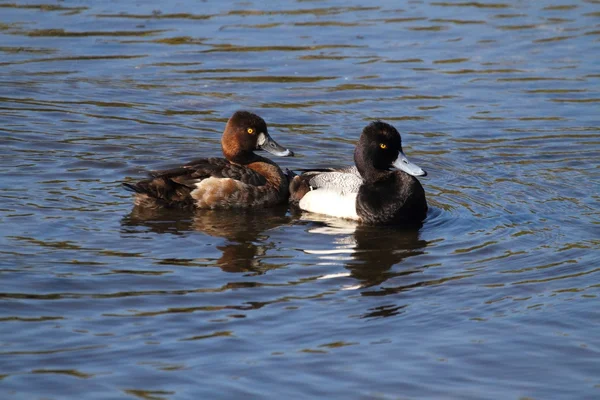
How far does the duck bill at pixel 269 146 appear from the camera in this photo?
10805 mm

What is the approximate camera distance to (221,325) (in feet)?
22.9

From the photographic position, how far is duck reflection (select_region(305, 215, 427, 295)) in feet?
27.4

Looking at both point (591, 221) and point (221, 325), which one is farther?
point (591, 221)

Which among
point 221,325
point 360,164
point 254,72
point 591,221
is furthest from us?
point 254,72

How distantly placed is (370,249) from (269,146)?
2.19 meters

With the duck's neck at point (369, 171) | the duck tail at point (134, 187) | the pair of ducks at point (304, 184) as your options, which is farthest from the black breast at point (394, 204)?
the duck tail at point (134, 187)

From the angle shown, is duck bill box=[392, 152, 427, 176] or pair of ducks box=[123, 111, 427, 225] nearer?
pair of ducks box=[123, 111, 427, 225]

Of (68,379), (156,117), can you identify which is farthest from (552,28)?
(68,379)

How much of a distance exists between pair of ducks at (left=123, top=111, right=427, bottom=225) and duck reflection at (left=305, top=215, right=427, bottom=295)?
19 centimetres

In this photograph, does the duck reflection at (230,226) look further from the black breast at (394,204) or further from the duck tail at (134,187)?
the black breast at (394,204)

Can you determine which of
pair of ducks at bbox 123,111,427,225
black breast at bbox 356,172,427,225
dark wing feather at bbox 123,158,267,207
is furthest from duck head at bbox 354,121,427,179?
dark wing feather at bbox 123,158,267,207

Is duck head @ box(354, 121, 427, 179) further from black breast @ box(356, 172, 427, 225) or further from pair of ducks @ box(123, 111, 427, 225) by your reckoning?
black breast @ box(356, 172, 427, 225)

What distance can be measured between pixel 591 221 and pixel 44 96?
7255 mm

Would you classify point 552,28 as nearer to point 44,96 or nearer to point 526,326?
point 44,96
